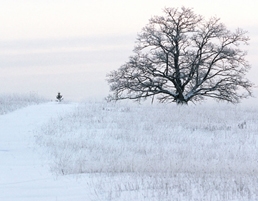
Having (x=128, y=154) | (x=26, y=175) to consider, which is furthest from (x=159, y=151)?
(x=26, y=175)

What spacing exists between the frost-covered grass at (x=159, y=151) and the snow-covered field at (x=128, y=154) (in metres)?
0.02

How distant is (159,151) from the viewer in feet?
45.5

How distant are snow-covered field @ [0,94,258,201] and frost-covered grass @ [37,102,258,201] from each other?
18 millimetres

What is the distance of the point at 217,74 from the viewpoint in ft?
112

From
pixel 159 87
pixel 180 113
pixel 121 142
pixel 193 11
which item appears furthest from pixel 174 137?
pixel 193 11

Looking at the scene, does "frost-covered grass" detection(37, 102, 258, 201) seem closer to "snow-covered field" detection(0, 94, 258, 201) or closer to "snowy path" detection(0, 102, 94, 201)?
"snow-covered field" detection(0, 94, 258, 201)

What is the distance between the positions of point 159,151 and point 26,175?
4.97m

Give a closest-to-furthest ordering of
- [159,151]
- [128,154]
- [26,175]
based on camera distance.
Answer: [26,175] < [128,154] < [159,151]

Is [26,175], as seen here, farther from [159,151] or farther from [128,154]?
[159,151]

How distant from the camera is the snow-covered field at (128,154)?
8211mm

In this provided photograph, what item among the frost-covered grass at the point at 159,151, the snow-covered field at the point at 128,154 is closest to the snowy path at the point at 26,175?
the snow-covered field at the point at 128,154

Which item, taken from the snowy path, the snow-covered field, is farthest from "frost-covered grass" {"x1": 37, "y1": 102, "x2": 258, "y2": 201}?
the snowy path

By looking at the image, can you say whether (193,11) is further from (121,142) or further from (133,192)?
(133,192)

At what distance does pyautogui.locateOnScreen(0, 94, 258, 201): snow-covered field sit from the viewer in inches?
323
